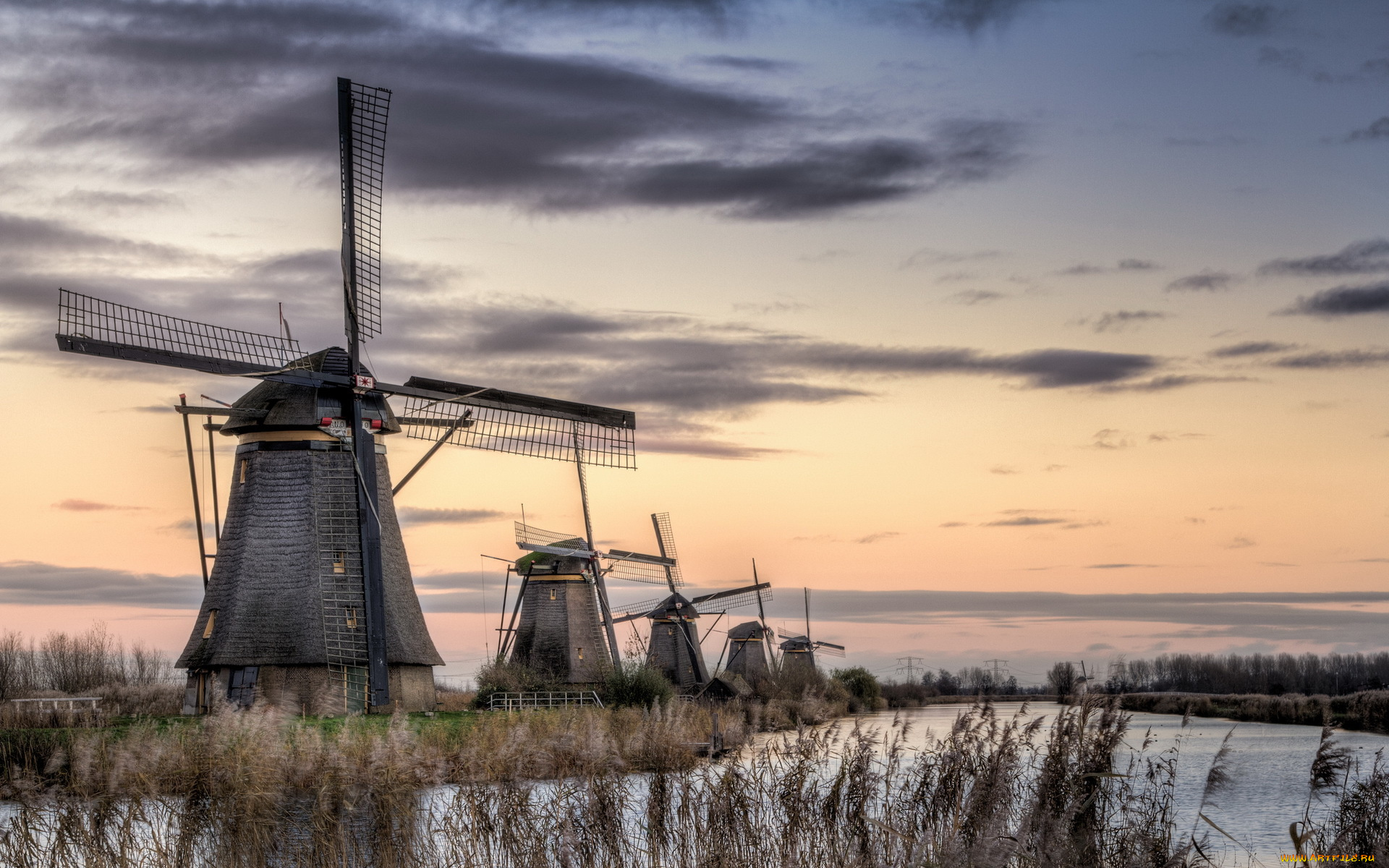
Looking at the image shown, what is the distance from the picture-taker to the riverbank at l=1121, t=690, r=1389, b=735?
126ft

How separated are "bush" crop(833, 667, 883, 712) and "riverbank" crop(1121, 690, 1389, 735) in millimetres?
12343

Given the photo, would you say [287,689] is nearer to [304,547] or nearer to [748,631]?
[304,547]

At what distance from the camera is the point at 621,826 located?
364 inches

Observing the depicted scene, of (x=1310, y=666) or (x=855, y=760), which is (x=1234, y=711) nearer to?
(x=1310, y=666)

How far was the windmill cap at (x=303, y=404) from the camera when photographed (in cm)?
2355

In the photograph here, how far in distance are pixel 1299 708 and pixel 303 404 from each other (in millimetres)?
45109

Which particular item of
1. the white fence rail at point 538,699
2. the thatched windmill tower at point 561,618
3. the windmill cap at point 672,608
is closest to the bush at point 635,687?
the white fence rail at point 538,699

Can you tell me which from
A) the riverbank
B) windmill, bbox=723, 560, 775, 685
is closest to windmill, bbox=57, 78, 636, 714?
the riverbank

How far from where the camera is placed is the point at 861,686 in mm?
60375

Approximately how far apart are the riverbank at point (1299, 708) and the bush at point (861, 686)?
12343 millimetres

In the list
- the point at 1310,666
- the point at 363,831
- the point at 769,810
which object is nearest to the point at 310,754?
the point at 363,831

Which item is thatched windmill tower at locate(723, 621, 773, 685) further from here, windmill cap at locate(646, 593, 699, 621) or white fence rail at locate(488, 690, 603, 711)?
white fence rail at locate(488, 690, 603, 711)

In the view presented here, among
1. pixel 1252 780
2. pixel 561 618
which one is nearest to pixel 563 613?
pixel 561 618

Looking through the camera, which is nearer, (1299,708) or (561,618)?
(561,618)
